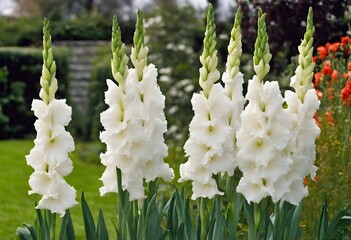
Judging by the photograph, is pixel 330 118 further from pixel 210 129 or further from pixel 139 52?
pixel 139 52

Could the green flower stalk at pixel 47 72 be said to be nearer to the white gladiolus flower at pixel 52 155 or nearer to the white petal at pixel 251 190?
the white gladiolus flower at pixel 52 155

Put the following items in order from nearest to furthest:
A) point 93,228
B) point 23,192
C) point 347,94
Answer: point 93,228 → point 347,94 → point 23,192

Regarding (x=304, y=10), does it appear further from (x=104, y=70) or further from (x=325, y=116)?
(x=104, y=70)

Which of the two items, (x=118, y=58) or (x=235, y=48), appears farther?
(x=235, y=48)

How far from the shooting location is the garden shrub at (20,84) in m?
13.1

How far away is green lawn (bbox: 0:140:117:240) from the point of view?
6.99 meters

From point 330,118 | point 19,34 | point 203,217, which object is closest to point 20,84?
point 19,34

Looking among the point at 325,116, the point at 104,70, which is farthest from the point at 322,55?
the point at 104,70

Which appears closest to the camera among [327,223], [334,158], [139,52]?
[139,52]

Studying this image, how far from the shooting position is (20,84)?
13.2 m

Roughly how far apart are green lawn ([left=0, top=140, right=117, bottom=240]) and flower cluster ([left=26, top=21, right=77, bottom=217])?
2945mm

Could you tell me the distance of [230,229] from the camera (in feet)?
11.9

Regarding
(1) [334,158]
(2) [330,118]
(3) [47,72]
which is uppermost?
(2) [330,118]

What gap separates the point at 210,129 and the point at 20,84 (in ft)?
33.5
